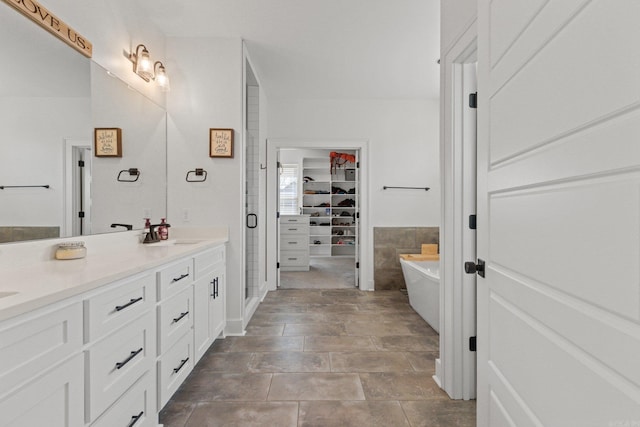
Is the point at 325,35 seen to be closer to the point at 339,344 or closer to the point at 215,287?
the point at 215,287

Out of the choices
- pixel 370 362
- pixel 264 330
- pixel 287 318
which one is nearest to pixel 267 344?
pixel 264 330

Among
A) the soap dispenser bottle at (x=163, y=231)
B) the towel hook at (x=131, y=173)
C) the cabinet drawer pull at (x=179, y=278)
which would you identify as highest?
the towel hook at (x=131, y=173)

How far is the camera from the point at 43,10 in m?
1.53

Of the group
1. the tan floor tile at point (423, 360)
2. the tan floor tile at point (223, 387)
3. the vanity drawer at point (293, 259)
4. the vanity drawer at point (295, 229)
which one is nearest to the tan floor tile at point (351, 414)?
the tan floor tile at point (223, 387)

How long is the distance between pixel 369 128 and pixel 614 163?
3.97 m

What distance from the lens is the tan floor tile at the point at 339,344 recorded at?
8.18 feet

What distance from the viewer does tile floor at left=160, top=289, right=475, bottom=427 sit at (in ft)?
5.53

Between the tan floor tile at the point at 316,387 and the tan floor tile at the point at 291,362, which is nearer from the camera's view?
the tan floor tile at the point at 316,387

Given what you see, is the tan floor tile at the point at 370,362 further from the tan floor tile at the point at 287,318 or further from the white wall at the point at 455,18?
the white wall at the point at 455,18

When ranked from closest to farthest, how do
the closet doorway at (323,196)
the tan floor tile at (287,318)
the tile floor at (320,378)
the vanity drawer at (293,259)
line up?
the tile floor at (320,378) → the tan floor tile at (287,318) → the vanity drawer at (293,259) → the closet doorway at (323,196)

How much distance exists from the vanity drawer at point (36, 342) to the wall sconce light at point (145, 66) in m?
1.97

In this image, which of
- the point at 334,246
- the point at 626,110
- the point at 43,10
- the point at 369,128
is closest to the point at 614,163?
the point at 626,110

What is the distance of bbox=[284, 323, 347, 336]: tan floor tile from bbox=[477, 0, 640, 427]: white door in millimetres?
1870

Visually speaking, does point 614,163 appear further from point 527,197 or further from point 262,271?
point 262,271
